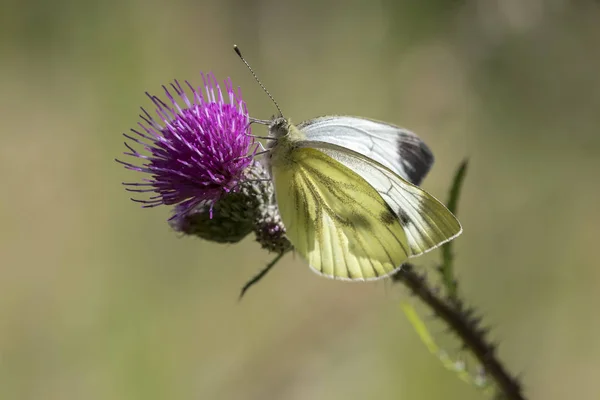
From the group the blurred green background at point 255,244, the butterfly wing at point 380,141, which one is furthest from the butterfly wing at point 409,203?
the blurred green background at point 255,244

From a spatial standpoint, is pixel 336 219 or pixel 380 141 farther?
pixel 380 141

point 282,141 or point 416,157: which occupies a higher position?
point 282,141

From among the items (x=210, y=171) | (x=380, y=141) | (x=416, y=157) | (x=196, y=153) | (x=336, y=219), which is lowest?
(x=336, y=219)

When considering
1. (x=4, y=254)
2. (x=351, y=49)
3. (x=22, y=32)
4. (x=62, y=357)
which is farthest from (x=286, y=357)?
(x=22, y=32)

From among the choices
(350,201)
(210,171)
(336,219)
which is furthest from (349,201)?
(210,171)

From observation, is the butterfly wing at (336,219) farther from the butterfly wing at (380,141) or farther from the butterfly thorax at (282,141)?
the butterfly wing at (380,141)

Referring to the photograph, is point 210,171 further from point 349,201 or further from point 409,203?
point 409,203

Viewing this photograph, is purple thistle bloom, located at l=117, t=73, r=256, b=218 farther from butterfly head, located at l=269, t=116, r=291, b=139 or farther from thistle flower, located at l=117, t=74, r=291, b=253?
butterfly head, located at l=269, t=116, r=291, b=139

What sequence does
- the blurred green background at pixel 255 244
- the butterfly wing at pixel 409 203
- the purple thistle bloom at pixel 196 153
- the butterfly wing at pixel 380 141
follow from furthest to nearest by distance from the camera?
1. the blurred green background at pixel 255 244
2. the butterfly wing at pixel 380 141
3. the purple thistle bloom at pixel 196 153
4. the butterfly wing at pixel 409 203
